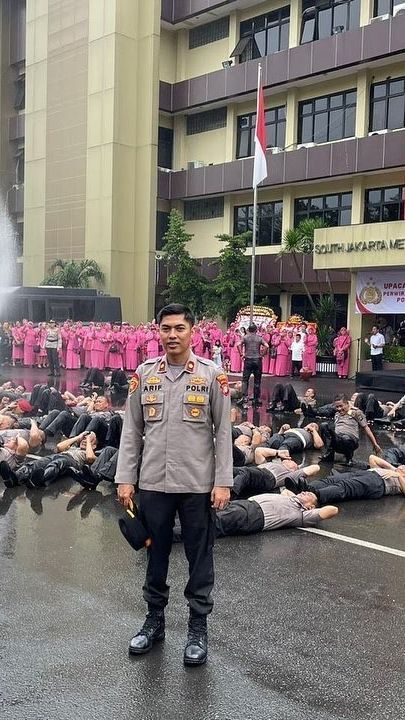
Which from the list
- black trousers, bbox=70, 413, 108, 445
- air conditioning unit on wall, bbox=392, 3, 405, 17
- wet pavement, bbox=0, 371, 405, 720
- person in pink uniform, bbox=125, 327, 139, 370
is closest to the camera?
wet pavement, bbox=0, 371, 405, 720

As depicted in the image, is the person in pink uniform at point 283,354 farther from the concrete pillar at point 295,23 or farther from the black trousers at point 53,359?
the concrete pillar at point 295,23

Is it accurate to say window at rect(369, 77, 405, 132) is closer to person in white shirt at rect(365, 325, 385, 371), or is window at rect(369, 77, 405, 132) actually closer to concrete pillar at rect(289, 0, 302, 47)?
concrete pillar at rect(289, 0, 302, 47)

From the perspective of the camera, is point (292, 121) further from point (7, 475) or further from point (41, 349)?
point (7, 475)

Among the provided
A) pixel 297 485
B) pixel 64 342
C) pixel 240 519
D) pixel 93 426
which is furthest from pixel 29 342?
pixel 240 519

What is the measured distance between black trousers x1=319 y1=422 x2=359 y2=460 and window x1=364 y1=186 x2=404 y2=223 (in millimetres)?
21234

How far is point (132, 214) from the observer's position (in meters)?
37.0

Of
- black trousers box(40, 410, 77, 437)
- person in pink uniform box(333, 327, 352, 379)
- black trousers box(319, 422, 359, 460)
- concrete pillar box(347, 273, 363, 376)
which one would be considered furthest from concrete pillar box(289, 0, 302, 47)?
black trousers box(319, 422, 359, 460)

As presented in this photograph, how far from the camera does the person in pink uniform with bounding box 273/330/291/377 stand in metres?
24.6

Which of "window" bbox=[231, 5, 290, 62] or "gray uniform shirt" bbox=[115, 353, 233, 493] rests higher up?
"window" bbox=[231, 5, 290, 62]

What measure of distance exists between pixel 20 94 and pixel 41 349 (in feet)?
82.1

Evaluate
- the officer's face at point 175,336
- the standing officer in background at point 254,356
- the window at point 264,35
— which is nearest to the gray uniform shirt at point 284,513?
the officer's face at point 175,336

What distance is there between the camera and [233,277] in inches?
1271

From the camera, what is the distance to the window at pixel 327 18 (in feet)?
101

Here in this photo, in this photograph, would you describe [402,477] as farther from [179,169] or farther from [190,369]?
[179,169]
